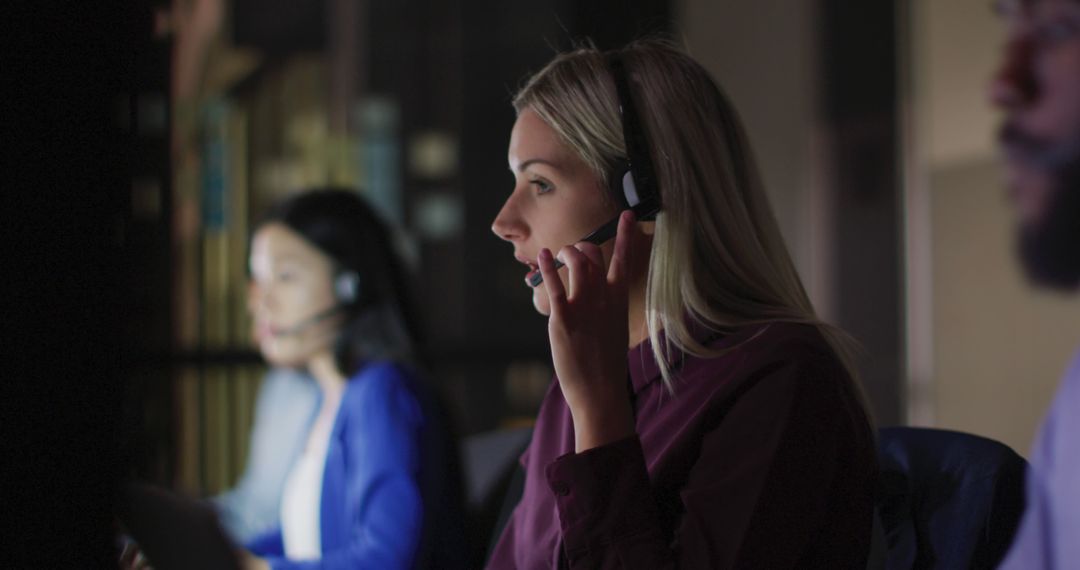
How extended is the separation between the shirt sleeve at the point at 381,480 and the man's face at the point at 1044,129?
5.07ft

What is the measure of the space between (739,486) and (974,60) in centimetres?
219

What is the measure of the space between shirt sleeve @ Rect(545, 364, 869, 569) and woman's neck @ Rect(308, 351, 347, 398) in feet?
3.19

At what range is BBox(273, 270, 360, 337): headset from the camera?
1.79m

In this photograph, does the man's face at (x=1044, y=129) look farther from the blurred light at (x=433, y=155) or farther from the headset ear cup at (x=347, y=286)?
the blurred light at (x=433, y=155)

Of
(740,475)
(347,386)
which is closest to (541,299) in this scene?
(740,475)

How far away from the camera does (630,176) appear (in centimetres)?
100

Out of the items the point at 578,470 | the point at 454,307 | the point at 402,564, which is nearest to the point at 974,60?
the point at 454,307

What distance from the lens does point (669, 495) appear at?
3.10ft

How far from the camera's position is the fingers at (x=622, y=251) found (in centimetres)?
92

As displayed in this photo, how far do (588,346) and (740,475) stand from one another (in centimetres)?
16

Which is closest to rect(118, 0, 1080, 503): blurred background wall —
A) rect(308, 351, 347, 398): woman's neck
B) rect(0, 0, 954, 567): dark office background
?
rect(0, 0, 954, 567): dark office background

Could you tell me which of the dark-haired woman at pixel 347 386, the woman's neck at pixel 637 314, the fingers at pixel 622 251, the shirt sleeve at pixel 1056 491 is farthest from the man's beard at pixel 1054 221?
the shirt sleeve at pixel 1056 491

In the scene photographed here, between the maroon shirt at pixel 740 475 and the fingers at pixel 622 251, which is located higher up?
the fingers at pixel 622 251

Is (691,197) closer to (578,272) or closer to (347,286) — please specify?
(578,272)
